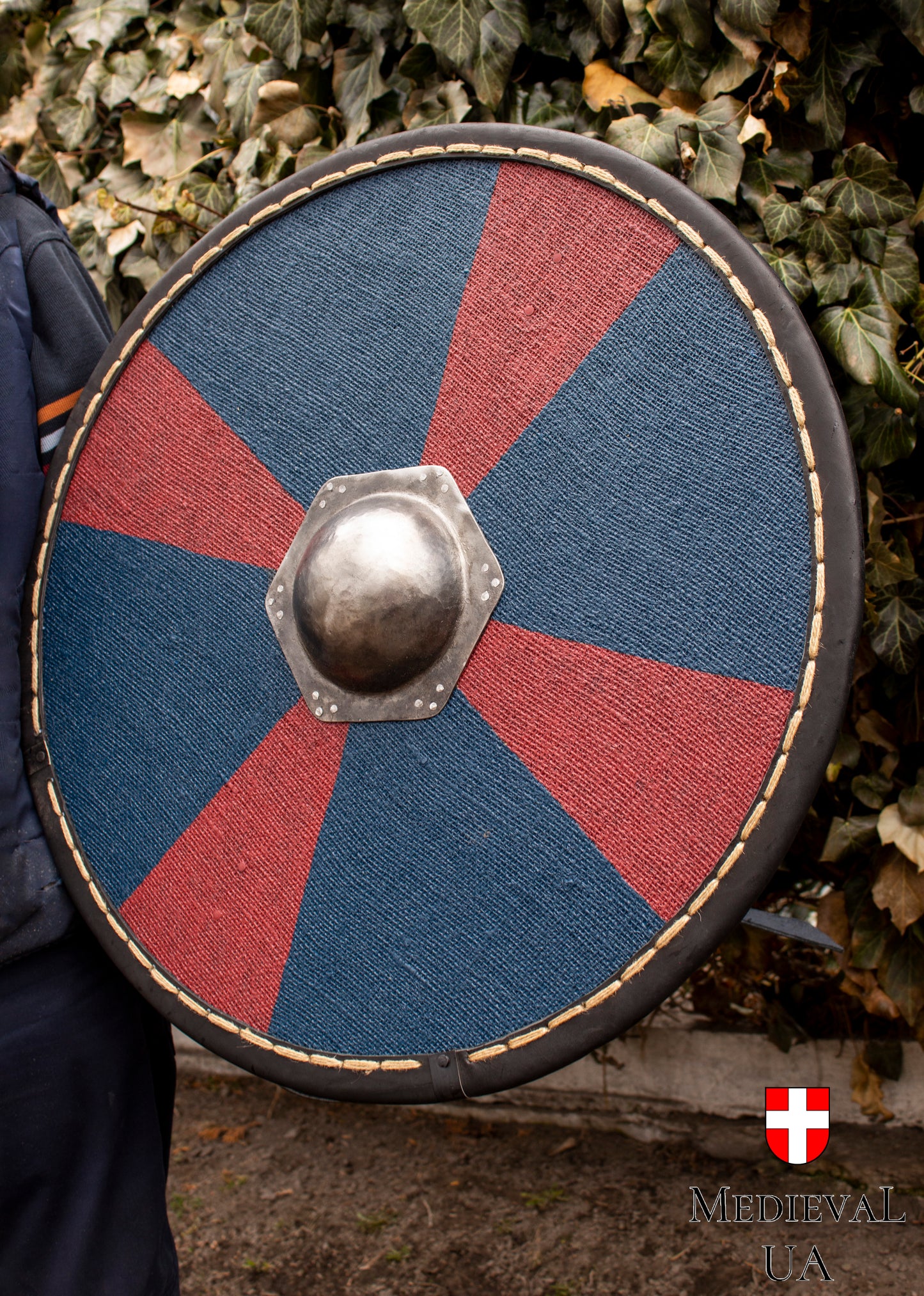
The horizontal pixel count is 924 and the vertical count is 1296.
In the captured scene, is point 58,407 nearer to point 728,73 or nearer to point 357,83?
point 357,83

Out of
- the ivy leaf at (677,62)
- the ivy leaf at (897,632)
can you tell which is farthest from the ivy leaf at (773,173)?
the ivy leaf at (897,632)

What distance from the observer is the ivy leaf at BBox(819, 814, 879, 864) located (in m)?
1.31

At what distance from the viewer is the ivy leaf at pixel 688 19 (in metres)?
1.11

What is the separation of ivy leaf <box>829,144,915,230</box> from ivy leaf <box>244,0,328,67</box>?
720 mm

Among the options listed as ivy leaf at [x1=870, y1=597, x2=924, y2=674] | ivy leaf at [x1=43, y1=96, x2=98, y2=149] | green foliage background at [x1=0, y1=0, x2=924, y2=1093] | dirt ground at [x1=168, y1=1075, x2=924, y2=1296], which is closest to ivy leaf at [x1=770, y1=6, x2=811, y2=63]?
green foliage background at [x1=0, y1=0, x2=924, y2=1093]

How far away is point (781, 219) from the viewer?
1.14 m

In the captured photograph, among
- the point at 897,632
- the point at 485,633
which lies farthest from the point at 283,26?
the point at 897,632

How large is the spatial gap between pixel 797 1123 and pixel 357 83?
162 cm

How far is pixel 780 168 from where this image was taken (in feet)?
3.81

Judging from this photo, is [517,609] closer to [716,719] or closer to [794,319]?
[716,719]

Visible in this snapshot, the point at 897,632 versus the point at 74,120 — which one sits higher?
the point at 74,120

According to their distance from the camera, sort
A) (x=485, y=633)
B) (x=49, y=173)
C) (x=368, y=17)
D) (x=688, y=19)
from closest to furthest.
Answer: (x=485, y=633)
(x=688, y=19)
(x=368, y=17)
(x=49, y=173)

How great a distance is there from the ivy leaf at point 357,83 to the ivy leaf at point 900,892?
3.86 ft

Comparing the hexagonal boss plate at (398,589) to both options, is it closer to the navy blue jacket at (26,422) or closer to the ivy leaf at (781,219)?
the navy blue jacket at (26,422)
